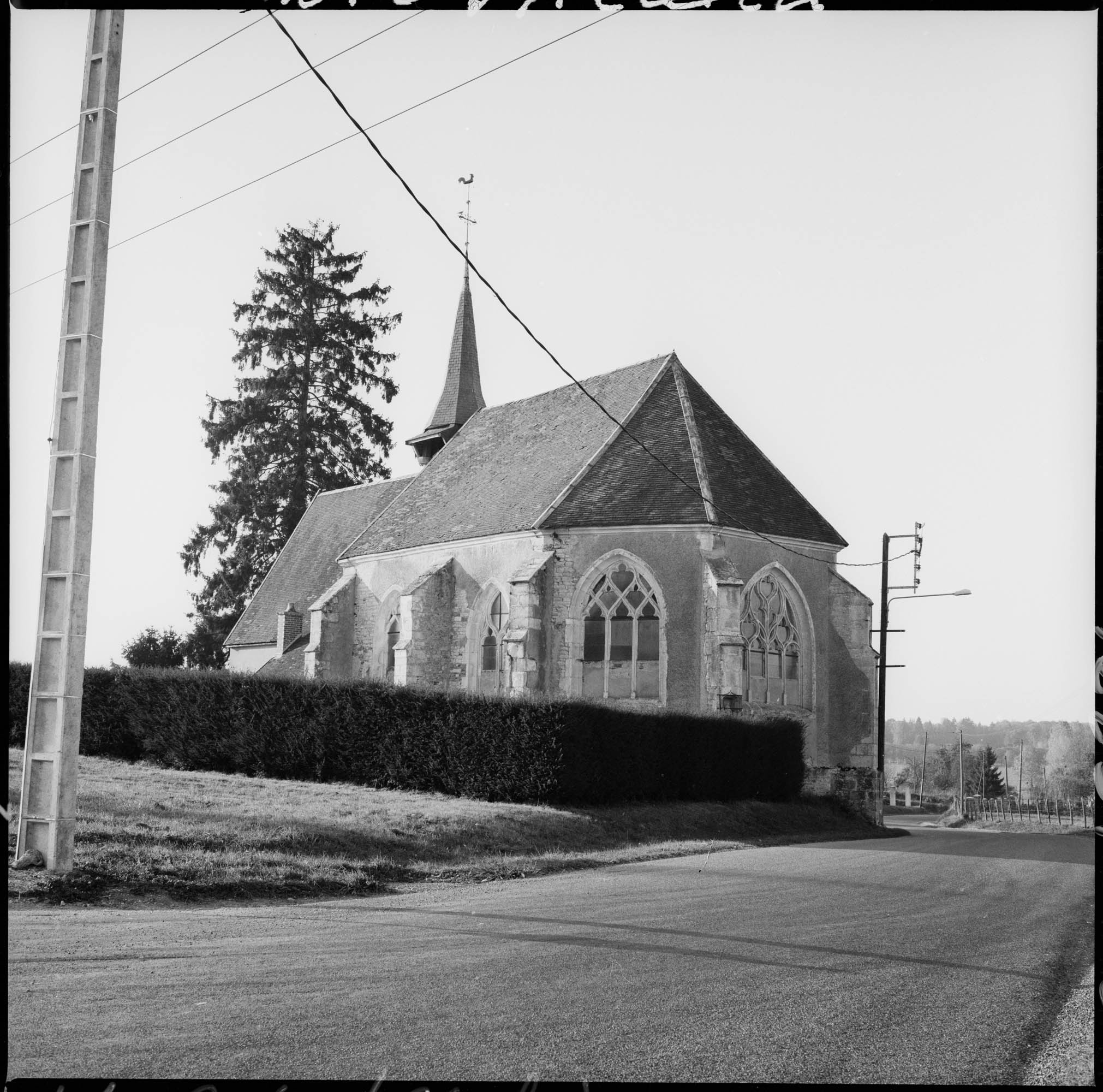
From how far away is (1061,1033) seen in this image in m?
5.88

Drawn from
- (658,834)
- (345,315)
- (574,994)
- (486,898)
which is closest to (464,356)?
(345,315)

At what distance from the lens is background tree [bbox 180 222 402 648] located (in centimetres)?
4109

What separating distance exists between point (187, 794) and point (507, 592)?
38.0 feet

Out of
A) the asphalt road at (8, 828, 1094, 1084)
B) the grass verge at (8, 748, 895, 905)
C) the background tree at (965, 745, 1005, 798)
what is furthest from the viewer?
the background tree at (965, 745, 1005, 798)

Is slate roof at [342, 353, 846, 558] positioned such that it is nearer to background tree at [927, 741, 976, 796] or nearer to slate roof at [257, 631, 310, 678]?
slate roof at [257, 631, 310, 678]

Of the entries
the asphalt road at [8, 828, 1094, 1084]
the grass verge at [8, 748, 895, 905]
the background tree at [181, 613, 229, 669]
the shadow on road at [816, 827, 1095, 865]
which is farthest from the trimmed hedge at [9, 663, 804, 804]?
the background tree at [181, 613, 229, 669]

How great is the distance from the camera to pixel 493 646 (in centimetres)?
2778

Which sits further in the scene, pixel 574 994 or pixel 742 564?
pixel 742 564

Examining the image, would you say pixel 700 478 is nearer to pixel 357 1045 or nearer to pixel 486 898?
pixel 486 898

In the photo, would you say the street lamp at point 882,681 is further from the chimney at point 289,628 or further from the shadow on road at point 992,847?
the chimney at point 289,628

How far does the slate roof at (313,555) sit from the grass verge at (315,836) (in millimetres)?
14962

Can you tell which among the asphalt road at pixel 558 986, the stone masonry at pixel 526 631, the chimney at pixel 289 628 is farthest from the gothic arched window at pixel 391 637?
the asphalt road at pixel 558 986

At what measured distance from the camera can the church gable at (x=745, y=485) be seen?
26406 mm

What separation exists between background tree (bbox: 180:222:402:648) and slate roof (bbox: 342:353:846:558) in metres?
11.0
